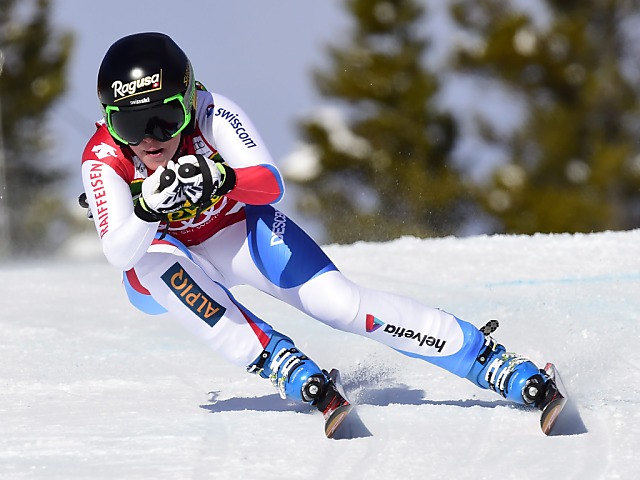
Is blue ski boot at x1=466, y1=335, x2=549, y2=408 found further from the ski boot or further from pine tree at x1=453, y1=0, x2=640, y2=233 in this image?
pine tree at x1=453, y1=0, x2=640, y2=233

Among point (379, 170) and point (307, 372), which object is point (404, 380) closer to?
point (307, 372)

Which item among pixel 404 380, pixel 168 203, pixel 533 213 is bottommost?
pixel 533 213

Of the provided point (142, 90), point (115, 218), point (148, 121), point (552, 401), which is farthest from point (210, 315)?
point (552, 401)

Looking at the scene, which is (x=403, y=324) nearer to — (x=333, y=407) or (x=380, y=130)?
(x=333, y=407)

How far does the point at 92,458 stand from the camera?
3602 mm

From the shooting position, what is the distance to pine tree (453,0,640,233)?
25.1 meters

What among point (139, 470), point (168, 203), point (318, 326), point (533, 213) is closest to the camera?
point (139, 470)

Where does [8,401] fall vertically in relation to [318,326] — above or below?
above

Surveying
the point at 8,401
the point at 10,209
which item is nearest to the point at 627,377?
the point at 8,401

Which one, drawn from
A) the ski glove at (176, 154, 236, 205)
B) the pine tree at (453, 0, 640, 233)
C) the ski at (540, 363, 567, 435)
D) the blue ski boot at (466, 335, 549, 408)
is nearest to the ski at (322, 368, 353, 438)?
the blue ski boot at (466, 335, 549, 408)

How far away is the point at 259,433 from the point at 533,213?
22.7 meters

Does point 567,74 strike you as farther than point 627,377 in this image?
Yes

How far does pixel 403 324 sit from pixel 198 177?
88cm

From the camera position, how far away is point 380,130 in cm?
2784
